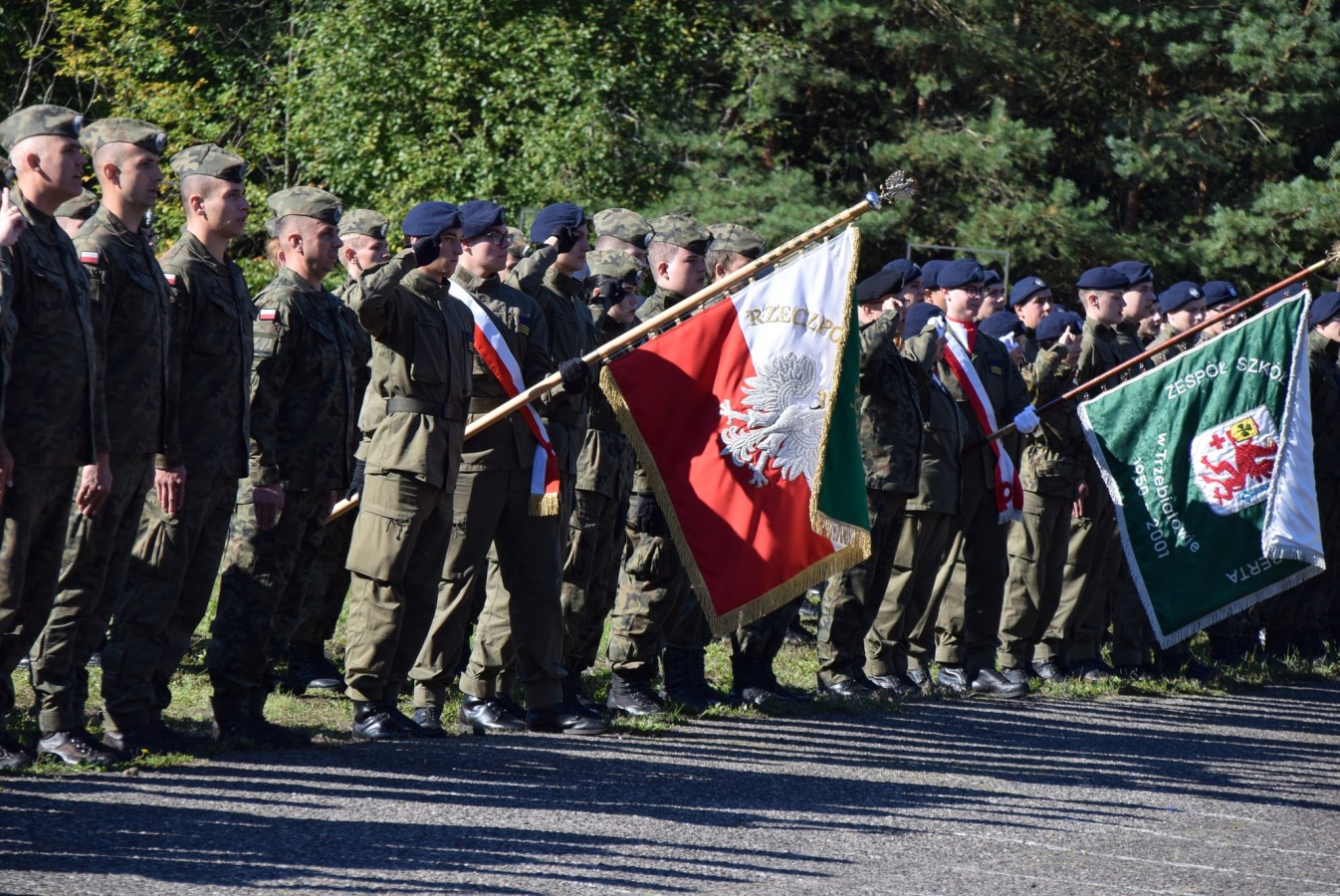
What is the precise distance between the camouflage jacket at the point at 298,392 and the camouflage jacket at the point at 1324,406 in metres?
7.83

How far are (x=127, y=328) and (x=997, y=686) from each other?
563cm

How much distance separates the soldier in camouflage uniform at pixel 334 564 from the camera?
873 centimetres

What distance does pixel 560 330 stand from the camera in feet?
27.1

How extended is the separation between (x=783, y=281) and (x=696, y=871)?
10.9 ft

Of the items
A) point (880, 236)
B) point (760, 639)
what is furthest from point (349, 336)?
point (880, 236)

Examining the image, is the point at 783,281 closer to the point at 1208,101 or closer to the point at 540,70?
the point at 540,70

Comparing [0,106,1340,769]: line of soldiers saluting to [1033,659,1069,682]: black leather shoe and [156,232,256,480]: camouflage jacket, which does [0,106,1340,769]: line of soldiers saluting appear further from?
[1033,659,1069,682]: black leather shoe

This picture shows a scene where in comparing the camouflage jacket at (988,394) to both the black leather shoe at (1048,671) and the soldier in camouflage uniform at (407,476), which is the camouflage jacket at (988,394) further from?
the soldier in camouflage uniform at (407,476)

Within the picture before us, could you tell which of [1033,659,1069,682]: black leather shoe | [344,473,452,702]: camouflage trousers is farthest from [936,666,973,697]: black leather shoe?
[344,473,452,702]: camouflage trousers

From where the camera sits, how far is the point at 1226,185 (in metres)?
24.0

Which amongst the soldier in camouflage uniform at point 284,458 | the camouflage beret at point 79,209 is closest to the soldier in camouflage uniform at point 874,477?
the soldier in camouflage uniform at point 284,458

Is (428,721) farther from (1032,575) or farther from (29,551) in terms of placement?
(1032,575)

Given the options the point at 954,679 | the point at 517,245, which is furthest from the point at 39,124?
the point at 954,679

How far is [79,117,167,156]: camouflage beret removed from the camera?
20.6 ft
